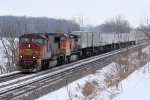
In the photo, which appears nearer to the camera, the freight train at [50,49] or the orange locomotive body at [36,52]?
the orange locomotive body at [36,52]

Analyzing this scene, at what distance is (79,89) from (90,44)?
1159 inches

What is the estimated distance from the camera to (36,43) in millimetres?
26641

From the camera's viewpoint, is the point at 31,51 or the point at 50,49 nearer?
the point at 31,51

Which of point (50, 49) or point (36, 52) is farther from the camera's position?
point (50, 49)

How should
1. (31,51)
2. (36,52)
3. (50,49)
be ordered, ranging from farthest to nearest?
(50,49), (31,51), (36,52)

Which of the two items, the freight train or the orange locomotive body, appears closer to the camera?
the orange locomotive body

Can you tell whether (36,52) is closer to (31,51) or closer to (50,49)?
(31,51)

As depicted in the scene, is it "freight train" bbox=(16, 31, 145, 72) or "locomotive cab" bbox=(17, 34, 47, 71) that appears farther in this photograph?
"freight train" bbox=(16, 31, 145, 72)

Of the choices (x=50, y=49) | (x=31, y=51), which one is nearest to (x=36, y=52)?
(x=31, y=51)

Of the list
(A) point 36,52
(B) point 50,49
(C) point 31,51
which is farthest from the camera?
(B) point 50,49

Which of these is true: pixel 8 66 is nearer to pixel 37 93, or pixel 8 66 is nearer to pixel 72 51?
pixel 72 51

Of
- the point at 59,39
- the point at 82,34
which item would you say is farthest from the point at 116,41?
the point at 59,39

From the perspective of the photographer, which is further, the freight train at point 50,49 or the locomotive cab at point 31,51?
the freight train at point 50,49

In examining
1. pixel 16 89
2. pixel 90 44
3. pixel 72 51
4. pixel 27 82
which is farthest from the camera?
pixel 90 44
